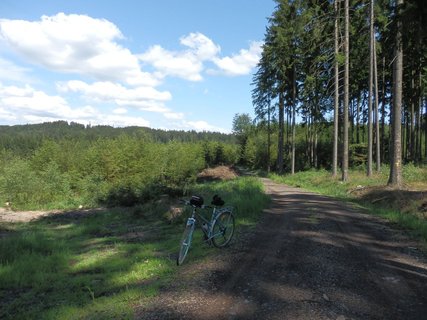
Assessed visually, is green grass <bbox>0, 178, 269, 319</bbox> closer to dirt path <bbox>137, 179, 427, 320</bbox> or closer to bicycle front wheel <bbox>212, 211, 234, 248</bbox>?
bicycle front wheel <bbox>212, 211, 234, 248</bbox>

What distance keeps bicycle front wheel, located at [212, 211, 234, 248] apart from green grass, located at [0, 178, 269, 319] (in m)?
0.29

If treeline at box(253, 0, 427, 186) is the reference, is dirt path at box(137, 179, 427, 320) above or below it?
below

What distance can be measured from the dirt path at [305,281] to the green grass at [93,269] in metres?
0.54

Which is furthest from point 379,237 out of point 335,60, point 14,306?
point 335,60

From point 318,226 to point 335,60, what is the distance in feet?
57.3

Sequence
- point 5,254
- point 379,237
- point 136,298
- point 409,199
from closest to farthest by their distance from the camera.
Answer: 1. point 136,298
2. point 379,237
3. point 5,254
4. point 409,199

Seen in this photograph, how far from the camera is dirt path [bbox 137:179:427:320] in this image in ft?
15.5

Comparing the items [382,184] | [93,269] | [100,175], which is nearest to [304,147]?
[100,175]

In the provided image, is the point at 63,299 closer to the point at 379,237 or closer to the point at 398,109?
the point at 379,237

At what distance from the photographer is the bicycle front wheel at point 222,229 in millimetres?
7887

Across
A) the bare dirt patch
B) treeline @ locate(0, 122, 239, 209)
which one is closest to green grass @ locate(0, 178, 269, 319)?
the bare dirt patch

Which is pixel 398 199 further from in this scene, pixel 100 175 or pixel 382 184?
pixel 100 175

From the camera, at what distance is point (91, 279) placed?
A: 7.39 m

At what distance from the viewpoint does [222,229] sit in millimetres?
8047
